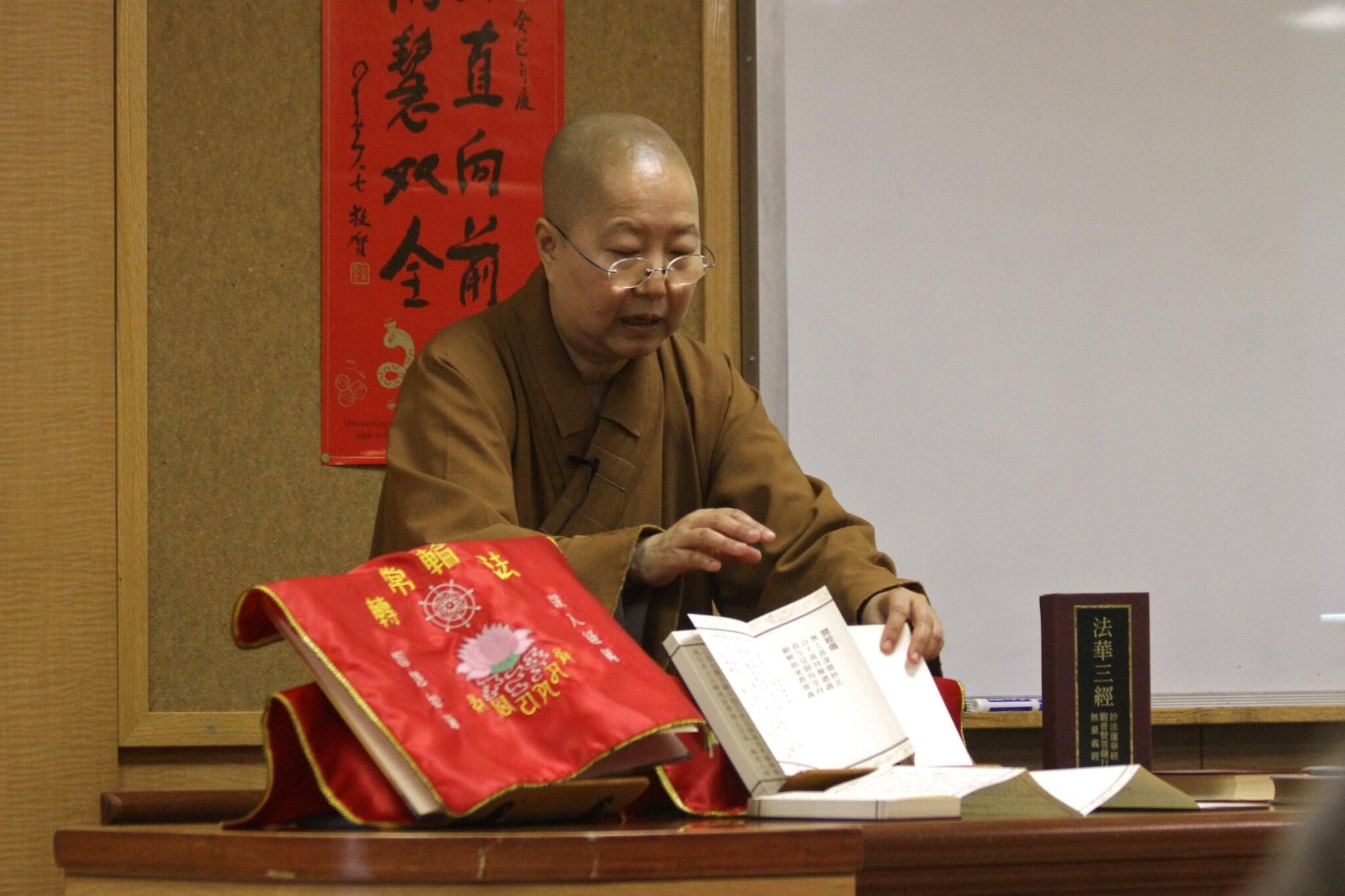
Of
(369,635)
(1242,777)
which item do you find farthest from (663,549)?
(1242,777)

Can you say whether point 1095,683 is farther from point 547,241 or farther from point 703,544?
point 547,241


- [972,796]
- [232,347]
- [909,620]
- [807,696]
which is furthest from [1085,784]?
[232,347]

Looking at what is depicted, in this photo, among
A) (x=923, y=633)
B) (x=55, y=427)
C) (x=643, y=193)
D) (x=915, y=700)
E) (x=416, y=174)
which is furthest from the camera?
(x=416, y=174)

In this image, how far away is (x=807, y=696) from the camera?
4.57ft

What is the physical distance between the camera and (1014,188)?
280cm

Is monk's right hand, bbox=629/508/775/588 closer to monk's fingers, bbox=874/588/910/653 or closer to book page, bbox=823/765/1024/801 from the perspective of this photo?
monk's fingers, bbox=874/588/910/653

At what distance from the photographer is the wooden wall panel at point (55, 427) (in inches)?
97.8

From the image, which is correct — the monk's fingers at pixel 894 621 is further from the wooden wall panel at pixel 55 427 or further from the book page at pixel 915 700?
the wooden wall panel at pixel 55 427

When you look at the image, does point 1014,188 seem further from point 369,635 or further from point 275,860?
point 275,860

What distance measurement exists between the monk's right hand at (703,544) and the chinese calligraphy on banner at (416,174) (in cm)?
109

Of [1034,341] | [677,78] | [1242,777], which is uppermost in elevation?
[677,78]

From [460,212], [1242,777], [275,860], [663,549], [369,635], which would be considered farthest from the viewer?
[460,212]

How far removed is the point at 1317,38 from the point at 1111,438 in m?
0.91

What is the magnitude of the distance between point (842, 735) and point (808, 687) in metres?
0.06
